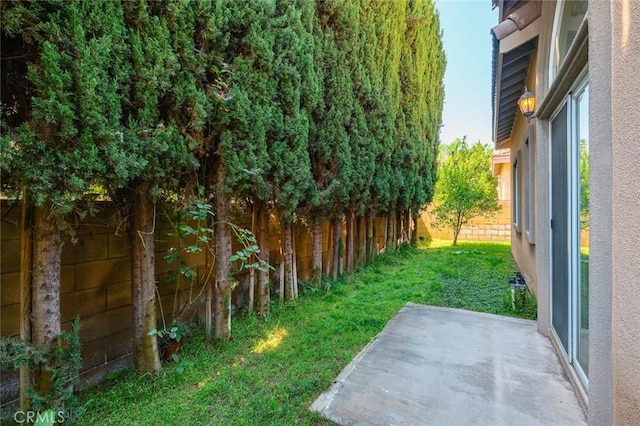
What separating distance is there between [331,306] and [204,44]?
12.6 feet

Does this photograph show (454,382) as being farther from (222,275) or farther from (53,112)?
(53,112)

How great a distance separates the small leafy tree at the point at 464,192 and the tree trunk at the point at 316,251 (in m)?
8.56

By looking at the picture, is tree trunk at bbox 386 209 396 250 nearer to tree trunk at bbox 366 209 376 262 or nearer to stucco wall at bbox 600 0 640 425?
tree trunk at bbox 366 209 376 262

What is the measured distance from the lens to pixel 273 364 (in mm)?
2984

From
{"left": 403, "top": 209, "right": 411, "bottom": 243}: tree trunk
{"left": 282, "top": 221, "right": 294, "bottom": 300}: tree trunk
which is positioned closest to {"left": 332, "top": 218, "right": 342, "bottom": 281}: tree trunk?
{"left": 282, "top": 221, "right": 294, "bottom": 300}: tree trunk

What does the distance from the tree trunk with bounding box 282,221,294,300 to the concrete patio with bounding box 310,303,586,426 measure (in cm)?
166

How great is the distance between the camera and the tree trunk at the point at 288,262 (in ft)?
15.4

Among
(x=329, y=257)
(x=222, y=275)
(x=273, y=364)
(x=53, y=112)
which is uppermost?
(x=53, y=112)

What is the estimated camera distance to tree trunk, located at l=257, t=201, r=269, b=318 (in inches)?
159

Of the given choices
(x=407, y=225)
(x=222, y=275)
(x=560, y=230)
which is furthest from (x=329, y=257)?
(x=407, y=225)

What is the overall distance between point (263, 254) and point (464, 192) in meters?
10.4

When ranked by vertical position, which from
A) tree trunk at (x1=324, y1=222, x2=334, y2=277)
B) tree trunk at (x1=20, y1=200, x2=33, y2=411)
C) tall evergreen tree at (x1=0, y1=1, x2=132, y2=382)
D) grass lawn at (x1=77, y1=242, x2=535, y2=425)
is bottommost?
grass lawn at (x1=77, y1=242, x2=535, y2=425)

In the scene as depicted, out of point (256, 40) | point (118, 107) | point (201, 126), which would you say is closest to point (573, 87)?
point (256, 40)

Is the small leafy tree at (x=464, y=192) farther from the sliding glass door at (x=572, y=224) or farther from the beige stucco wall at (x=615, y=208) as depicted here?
the beige stucco wall at (x=615, y=208)
